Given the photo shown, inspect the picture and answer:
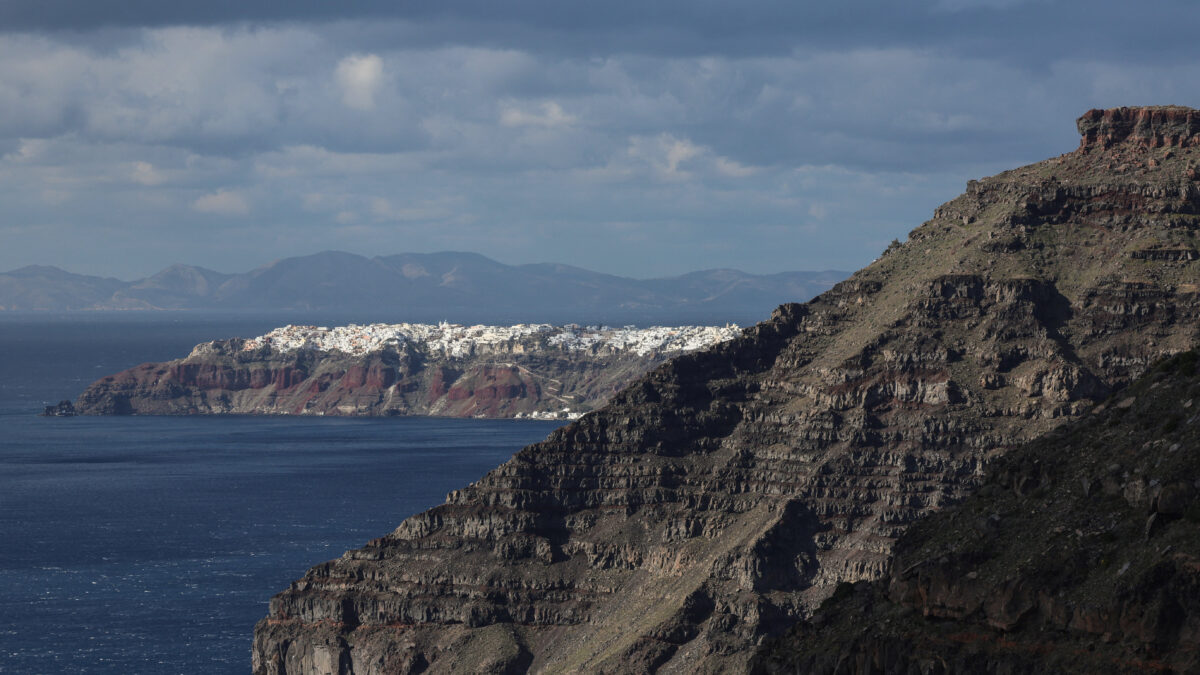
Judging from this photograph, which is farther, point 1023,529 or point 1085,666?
point 1023,529

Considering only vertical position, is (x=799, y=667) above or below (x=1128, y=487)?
below

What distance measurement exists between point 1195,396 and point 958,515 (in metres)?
16.4

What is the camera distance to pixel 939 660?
94188 mm

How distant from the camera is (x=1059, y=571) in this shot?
9338cm

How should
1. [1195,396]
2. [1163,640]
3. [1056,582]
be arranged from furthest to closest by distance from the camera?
[1195,396]
[1056,582]
[1163,640]

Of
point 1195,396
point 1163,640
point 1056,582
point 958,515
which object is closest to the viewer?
point 1163,640

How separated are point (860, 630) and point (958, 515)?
464 inches

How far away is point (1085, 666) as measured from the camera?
86.9 m

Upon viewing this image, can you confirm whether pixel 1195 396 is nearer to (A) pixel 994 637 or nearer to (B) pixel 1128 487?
(B) pixel 1128 487

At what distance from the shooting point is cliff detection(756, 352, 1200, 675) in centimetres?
8569

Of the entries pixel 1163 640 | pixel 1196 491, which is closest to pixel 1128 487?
pixel 1196 491

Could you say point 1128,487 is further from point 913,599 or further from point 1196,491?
point 913,599

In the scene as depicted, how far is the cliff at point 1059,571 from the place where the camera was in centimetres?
8569

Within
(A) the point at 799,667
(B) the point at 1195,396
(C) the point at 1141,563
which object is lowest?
(A) the point at 799,667
